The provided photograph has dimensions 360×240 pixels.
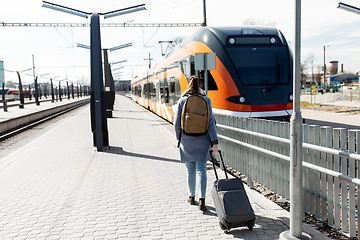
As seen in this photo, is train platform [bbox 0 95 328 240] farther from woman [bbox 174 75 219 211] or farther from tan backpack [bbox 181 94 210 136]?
Result: tan backpack [bbox 181 94 210 136]

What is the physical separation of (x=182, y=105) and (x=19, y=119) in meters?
17.0

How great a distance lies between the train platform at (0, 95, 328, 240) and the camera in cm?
398

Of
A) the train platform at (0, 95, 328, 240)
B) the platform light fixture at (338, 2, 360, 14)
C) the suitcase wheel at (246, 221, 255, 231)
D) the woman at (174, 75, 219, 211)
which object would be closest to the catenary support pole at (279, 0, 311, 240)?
the train platform at (0, 95, 328, 240)

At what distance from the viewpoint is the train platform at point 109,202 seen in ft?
13.1

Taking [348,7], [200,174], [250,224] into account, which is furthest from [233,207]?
[348,7]

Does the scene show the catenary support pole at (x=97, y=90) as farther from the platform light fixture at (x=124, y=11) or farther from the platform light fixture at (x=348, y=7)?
the platform light fixture at (x=348, y=7)

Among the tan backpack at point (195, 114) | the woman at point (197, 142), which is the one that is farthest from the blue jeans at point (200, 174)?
the tan backpack at point (195, 114)

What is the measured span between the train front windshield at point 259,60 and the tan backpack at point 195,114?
4887 mm

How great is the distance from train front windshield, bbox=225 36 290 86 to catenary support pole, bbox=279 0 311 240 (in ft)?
18.4

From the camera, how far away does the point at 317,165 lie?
159 inches

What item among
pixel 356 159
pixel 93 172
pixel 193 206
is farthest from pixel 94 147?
pixel 356 159

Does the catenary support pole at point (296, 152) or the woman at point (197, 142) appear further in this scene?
the woman at point (197, 142)

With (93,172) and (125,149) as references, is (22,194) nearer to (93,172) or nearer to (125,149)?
(93,172)

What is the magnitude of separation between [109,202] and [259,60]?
599 centimetres
